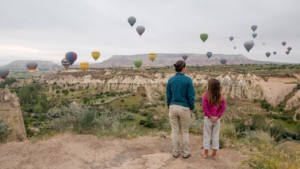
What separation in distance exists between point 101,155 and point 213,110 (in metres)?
2.41

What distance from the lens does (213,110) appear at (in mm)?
5328

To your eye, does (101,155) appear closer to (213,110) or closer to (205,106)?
(205,106)

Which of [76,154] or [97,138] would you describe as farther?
[97,138]

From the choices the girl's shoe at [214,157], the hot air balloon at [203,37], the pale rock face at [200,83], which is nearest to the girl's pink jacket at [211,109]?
the girl's shoe at [214,157]

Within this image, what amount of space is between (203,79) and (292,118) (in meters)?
29.8

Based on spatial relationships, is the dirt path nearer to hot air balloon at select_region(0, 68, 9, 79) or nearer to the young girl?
the young girl

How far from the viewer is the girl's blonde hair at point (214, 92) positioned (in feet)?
17.1

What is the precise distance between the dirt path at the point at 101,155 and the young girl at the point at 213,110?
308 millimetres

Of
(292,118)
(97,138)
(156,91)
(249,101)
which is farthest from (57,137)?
(156,91)

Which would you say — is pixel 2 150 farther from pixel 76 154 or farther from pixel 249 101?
pixel 249 101

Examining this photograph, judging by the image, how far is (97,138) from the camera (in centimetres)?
693

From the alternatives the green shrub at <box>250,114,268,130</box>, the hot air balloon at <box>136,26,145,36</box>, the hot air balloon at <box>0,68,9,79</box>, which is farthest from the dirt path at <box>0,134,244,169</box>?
the hot air balloon at <box>0,68,9,79</box>

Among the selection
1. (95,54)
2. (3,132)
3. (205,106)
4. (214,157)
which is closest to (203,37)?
(95,54)

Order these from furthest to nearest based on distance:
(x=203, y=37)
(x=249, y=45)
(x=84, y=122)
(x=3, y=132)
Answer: (x=203, y=37), (x=249, y=45), (x=84, y=122), (x=3, y=132)
